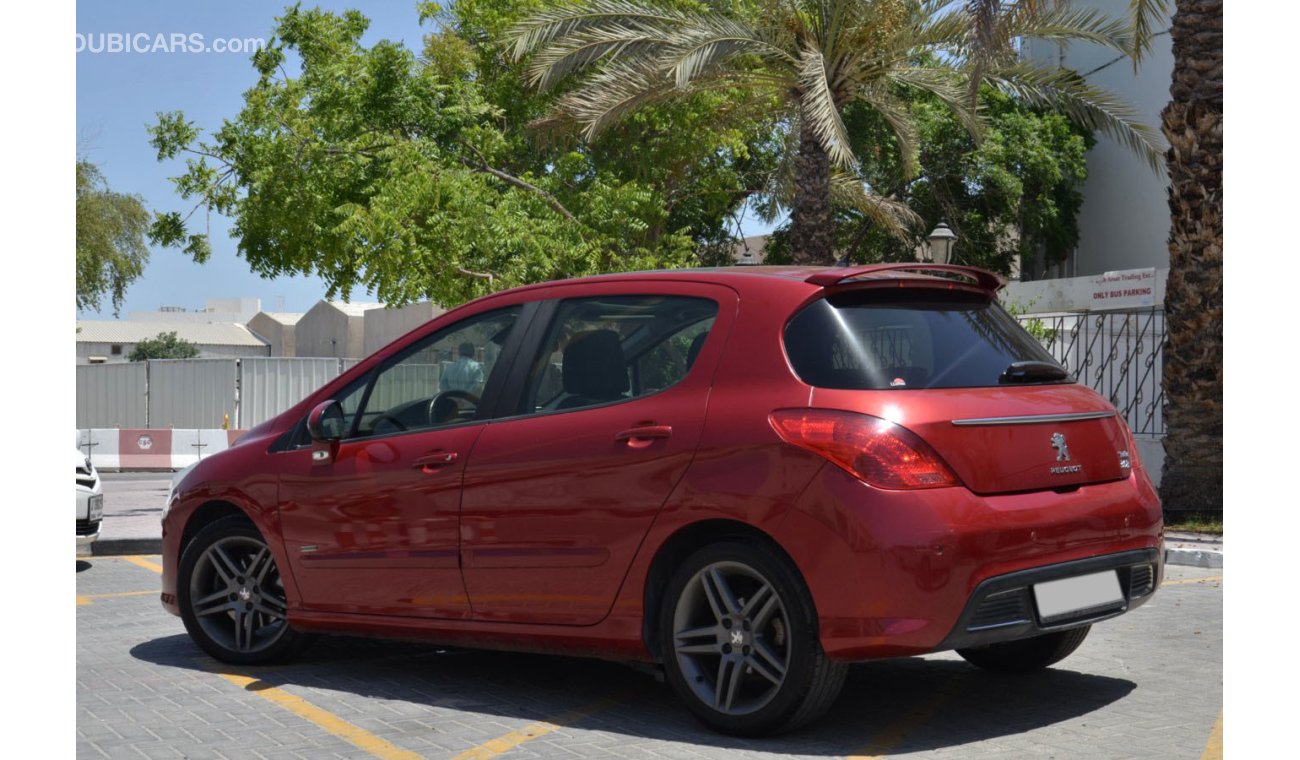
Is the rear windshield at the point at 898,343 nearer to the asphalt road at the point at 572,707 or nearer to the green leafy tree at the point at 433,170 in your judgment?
the asphalt road at the point at 572,707

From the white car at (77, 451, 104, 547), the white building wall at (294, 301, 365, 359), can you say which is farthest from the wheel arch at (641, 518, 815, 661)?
the white building wall at (294, 301, 365, 359)

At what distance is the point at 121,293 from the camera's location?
57250mm

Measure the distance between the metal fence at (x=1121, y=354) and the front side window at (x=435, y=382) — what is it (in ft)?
35.3

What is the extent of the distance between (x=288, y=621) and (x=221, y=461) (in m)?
0.85

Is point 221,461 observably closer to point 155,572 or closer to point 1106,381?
point 155,572

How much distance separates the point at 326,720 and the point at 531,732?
87 centimetres

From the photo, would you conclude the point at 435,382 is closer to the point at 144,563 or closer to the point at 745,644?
the point at 745,644

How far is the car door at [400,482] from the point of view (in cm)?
584

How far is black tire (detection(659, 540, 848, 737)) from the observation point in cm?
484

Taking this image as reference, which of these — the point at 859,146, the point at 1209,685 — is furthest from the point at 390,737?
the point at 859,146

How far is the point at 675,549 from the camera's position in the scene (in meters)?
5.20

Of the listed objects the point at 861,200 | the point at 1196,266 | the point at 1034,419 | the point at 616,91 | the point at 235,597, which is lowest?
the point at 235,597

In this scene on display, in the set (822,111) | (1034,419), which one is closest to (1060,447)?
(1034,419)

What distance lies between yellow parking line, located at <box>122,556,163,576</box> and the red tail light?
286 inches
